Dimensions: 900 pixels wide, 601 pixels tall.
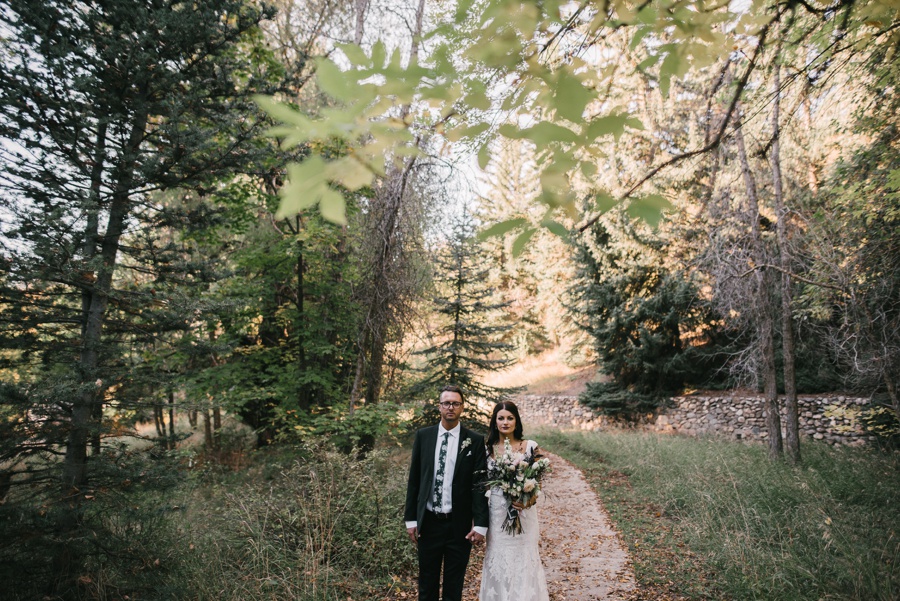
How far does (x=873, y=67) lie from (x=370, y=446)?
8805mm

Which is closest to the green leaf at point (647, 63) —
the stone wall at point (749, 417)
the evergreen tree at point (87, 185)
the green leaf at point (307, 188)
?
the green leaf at point (307, 188)

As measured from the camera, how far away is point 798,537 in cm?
463

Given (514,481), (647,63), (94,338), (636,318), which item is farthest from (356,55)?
(636,318)

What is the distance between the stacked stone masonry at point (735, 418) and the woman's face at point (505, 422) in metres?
11.1

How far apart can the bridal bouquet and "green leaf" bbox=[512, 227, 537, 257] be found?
2.52m

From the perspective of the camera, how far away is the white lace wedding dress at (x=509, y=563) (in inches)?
143

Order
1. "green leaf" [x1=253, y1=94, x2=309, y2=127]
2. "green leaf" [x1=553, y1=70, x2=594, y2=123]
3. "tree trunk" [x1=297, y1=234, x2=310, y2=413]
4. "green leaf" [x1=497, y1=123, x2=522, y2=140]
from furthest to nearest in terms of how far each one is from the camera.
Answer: "tree trunk" [x1=297, y1=234, x2=310, y2=413], "green leaf" [x1=497, y1=123, x2=522, y2=140], "green leaf" [x1=553, y1=70, x2=594, y2=123], "green leaf" [x1=253, y1=94, x2=309, y2=127]

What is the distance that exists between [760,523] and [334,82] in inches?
247

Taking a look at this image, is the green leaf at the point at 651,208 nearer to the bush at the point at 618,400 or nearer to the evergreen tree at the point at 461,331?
the evergreen tree at the point at 461,331

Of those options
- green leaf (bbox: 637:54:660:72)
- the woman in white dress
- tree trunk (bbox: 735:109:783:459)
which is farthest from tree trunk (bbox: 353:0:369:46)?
the woman in white dress

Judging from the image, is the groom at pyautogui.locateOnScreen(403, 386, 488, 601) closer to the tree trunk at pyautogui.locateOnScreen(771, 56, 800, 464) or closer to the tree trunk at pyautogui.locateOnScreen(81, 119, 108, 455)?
the tree trunk at pyautogui.locateOnScreen(81, 119, 108, 455)

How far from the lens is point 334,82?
1.24 metres

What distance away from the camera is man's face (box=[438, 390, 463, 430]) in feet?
11.8

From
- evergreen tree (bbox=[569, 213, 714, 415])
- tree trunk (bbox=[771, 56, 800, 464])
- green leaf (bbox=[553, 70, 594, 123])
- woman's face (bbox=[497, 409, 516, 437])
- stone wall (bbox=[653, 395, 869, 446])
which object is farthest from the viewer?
evergreen tree (bbox=[569, 213, 714, 415])
